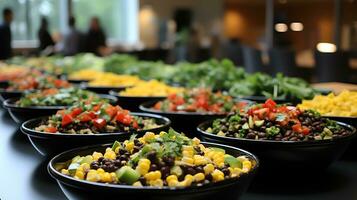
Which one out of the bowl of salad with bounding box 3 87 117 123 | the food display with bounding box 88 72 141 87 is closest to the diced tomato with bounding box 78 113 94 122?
the bowl of salad with bounding box 3 87 117 123

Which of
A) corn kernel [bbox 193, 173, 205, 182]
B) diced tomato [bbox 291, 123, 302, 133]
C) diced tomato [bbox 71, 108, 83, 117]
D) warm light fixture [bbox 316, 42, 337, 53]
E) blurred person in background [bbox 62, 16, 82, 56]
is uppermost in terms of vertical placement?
diced tomato [bbox 291, 123, 302, 133]

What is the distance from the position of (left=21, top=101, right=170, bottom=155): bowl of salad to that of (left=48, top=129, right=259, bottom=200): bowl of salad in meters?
0.26

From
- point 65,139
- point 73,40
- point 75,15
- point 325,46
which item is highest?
point 75,15

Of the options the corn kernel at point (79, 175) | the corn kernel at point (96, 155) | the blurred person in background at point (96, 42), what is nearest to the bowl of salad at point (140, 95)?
the corn kernel at point (96, 155)

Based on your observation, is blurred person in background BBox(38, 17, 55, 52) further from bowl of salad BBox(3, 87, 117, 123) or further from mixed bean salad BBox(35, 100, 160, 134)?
mixed bean salad BBox(35, 100, 160, 134)

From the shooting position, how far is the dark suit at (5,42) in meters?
7.14

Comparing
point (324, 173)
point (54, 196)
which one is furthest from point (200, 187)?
point (324, 173)

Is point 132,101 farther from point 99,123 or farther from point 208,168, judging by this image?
point 208,168

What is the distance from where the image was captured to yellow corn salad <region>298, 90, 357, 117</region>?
1.73m

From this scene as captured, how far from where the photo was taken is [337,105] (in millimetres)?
1792

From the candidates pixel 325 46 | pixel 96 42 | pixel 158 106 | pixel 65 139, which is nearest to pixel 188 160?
pixel 65 139

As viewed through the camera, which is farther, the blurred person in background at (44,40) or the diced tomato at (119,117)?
the blurred person in background at (44,40)

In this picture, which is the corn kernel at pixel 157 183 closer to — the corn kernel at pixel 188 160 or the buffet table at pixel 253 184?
the corn kernel at pixel 188 160

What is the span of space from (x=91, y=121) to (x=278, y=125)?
57 centimetres
